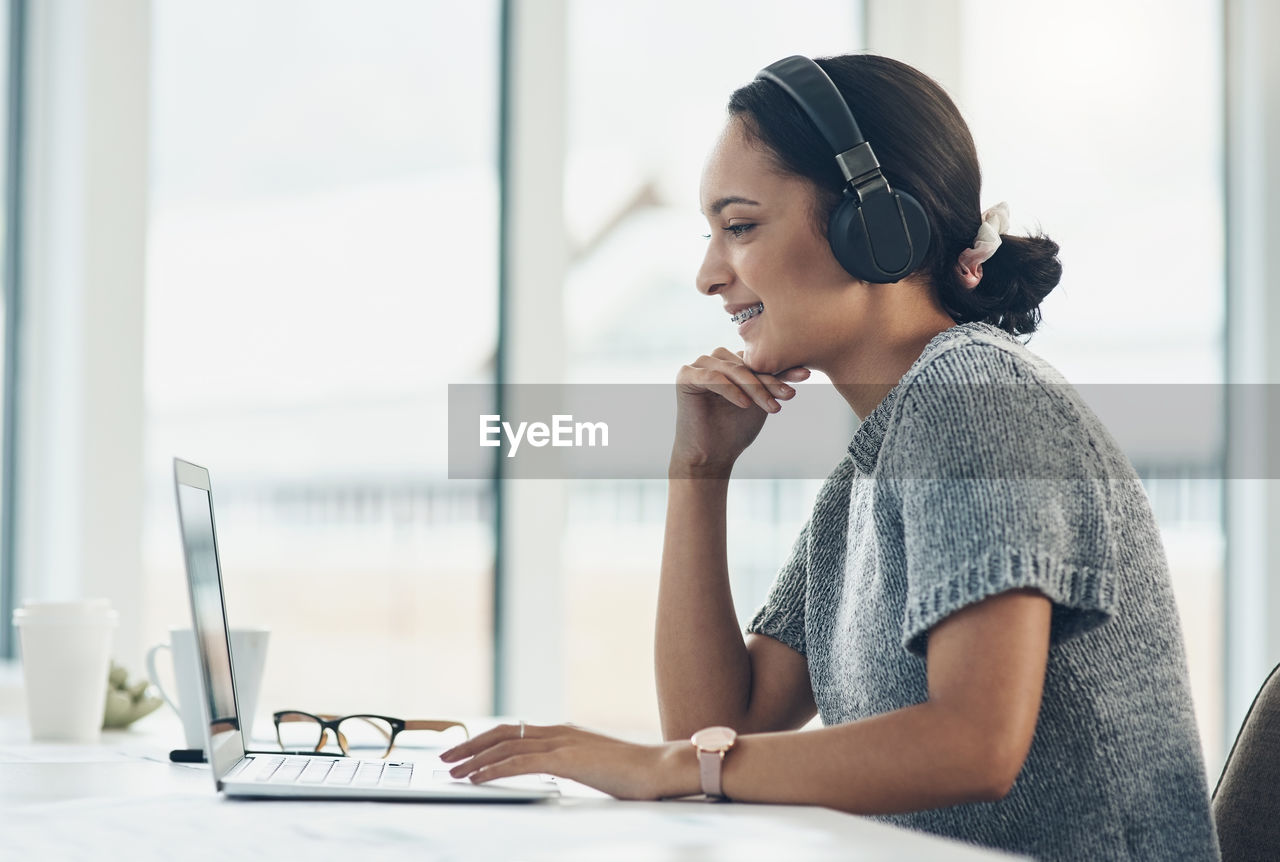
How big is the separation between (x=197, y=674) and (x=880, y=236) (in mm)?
834

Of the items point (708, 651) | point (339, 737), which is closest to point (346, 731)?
point (339, 737)

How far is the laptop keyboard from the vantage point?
0.84m

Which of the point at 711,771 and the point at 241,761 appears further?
the point at 241,761

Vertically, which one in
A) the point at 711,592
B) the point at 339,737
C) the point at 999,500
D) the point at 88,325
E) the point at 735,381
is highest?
the point at 88,325

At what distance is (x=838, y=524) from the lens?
1231 millimetres

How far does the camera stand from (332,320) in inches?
83.7

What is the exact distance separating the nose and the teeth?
39 mm

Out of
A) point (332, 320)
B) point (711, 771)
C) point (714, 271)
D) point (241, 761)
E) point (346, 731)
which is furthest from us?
point (332, 320)

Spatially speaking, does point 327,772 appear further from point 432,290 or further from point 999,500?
point 432,290

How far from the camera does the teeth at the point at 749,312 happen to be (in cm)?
121

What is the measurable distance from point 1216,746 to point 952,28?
1.62 meters

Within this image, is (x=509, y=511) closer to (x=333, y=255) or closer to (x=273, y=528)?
(x=273, y=528)

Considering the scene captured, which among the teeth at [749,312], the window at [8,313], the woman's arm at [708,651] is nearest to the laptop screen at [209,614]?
the woman's arm at [708,651]

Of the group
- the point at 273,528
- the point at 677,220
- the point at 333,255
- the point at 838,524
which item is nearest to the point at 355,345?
the point at 333,255
